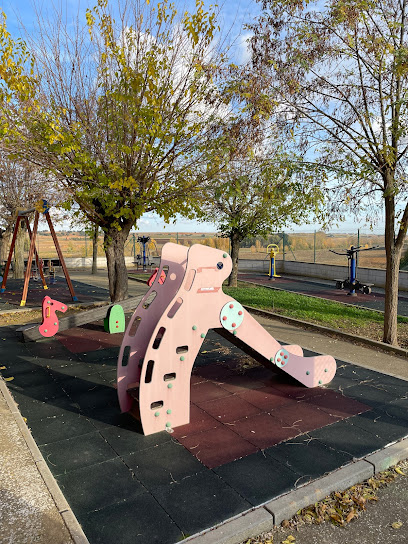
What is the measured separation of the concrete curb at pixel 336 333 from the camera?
7.98 m

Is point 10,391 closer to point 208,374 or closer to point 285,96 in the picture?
point 208,374

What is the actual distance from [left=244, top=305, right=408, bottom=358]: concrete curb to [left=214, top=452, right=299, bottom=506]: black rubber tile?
4.91 m

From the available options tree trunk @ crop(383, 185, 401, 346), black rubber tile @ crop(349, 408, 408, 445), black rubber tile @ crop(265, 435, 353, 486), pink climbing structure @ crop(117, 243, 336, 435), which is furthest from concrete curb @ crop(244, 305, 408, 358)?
black rubber tile @ crop(265, 435, 353, 486)

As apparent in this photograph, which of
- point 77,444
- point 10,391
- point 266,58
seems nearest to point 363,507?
point 77,444

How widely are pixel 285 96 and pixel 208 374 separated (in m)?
5.61

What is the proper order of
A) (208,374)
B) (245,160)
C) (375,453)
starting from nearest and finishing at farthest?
1. (375,453)
2. (208,374)
3. (245,160)

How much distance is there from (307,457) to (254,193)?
12.0 m

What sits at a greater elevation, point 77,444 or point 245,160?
point 245,160

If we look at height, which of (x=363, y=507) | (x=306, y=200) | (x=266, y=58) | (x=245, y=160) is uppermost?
(x=266, y=58)

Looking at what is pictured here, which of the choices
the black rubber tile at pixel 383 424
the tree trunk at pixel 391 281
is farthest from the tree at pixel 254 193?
the black rubber tile at pixel 383 424

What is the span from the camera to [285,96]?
26.5 ft

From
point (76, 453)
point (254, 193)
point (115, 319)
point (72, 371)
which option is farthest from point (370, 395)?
point (254, 193)

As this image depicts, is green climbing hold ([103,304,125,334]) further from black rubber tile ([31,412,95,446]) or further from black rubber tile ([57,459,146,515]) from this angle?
black rubber tile ([57,459,146,515])

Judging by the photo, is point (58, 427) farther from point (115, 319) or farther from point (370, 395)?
point (370, 395)
